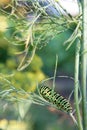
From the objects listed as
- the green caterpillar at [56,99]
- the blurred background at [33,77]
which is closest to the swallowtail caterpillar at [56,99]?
the green caterpillar at [56,99]

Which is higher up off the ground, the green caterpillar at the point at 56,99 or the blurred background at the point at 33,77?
the green caterpillar at the point at 56,99

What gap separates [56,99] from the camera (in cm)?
93

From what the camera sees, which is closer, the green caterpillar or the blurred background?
the green caterpillar

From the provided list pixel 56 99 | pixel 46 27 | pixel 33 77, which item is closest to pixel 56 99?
pixel 56 99

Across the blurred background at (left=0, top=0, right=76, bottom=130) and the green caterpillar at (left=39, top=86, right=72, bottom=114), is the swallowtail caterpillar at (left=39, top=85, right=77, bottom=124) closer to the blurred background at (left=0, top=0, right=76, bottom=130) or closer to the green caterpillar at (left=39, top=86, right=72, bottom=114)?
the green caterpillar at (left=39, top=86, right=72, bottom=114)

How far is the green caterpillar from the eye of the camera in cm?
92

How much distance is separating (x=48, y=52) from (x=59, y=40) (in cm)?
10

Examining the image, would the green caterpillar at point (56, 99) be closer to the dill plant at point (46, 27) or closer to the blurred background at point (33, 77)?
the dill plant at point (46, 27)

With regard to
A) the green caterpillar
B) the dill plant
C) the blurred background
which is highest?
the dill plant

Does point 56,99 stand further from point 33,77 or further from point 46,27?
point 33,77

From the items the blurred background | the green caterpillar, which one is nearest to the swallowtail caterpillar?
the green caterpillar

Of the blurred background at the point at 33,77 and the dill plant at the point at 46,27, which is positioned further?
the blurred background at the point at 33,77

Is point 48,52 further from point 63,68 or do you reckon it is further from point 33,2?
point 33,2

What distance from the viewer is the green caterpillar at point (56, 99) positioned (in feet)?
3.02
